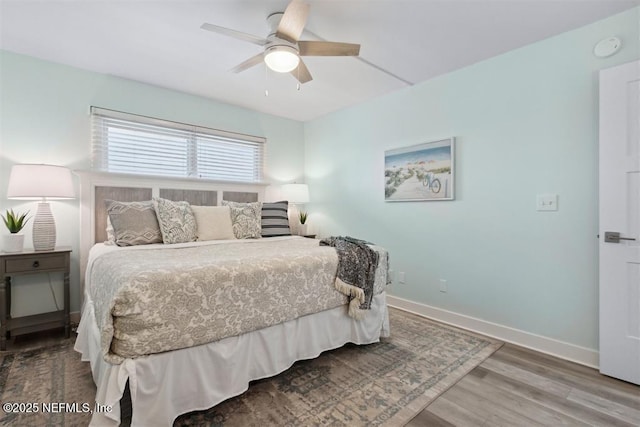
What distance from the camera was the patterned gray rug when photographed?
1.59 metres

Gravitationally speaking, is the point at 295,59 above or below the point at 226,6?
below

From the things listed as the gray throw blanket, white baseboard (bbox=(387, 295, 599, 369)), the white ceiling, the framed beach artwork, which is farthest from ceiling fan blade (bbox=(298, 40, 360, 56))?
white baseboard (bbox=(387, 295, 599, 369))

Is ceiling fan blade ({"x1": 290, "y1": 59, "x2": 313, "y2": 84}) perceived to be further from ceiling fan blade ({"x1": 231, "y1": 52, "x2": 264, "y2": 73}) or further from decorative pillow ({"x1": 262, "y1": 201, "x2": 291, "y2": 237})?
decorative pillow ({"x1": 262, "y1": 201, "x2": 291, "y2": 237})

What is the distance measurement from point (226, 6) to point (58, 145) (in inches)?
84.0

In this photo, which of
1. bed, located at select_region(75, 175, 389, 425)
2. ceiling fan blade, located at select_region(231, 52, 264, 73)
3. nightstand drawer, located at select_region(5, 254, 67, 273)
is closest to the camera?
bed, located at select_region(75, 175, 389, 425)

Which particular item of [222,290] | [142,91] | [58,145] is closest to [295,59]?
[222,290]

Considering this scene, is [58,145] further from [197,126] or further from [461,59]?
[461,59]

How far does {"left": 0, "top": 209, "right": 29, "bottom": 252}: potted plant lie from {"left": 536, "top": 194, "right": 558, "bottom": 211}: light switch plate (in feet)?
13.7

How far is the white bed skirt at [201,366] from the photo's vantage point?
1.39 metres

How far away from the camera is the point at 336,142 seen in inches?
166

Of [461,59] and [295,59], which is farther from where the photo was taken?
[461,59]

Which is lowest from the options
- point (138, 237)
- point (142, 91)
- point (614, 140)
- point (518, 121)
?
point (138, 237)

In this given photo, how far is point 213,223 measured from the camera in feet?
9.66

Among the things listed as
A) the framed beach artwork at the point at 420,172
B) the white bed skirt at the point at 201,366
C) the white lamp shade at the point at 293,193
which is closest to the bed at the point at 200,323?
the white bed skirt at the point at 201,366
